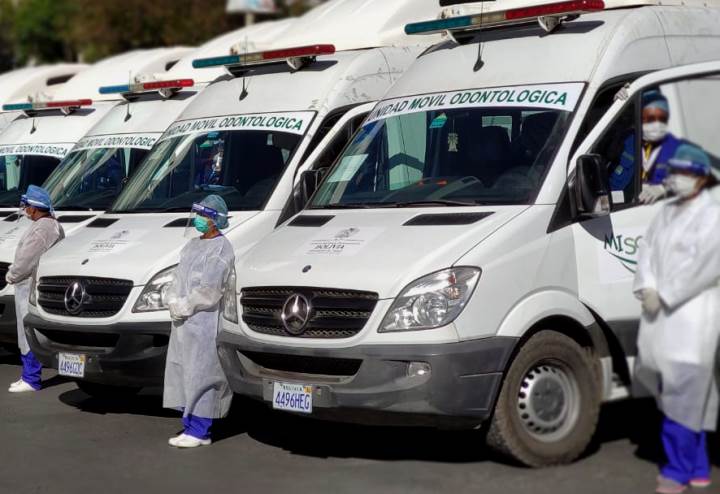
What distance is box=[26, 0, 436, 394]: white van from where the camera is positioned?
367 inches

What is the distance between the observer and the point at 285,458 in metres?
8.24

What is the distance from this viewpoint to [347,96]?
33.8ft

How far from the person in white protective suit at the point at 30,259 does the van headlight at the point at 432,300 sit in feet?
14.5

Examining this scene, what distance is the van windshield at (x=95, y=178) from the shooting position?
12242mm

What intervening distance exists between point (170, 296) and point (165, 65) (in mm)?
7253

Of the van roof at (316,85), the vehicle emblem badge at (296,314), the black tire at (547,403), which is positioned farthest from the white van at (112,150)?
the black tire at (547,403)

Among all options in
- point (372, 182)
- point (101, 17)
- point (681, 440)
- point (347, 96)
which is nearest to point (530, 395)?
point (681, 440)

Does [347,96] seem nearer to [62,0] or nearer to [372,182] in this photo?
[372,182]

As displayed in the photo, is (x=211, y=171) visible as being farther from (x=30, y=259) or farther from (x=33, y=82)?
(x=33, y=82)

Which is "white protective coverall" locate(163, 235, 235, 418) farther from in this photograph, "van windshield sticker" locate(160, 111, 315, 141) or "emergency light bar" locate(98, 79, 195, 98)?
"emergency light bar" locate(98, 79, 195, 98)

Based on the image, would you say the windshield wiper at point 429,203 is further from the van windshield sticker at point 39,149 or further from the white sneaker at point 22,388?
the van windshield sticker at point 39,149

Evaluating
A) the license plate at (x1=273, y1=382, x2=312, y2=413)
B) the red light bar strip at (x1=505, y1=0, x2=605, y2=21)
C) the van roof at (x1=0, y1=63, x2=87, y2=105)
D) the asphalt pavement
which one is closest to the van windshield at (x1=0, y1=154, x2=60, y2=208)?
the van roof at (x1=0, y1=63, x2=87, y2=105)

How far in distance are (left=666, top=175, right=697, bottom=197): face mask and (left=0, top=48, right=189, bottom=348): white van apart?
240 inches

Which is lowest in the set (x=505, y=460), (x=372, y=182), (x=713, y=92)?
(x=505, y=460)
